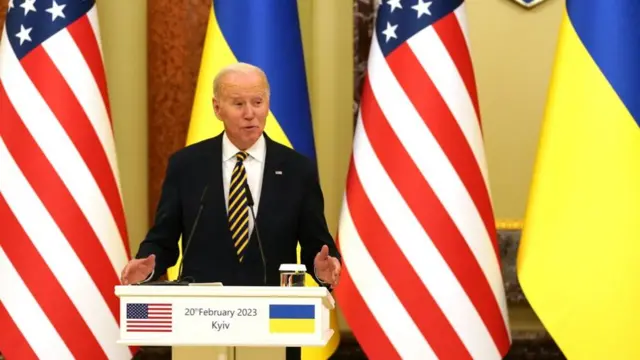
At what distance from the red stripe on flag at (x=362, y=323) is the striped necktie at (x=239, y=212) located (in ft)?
3.91

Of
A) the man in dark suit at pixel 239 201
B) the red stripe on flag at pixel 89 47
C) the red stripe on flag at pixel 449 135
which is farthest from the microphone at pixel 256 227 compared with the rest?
the red stripe on flag at pixel 89 47

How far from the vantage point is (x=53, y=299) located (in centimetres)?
323

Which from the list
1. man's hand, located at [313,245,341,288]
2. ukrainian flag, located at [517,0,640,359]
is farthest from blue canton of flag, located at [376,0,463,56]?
man's hand, located at [313,245,341,288]

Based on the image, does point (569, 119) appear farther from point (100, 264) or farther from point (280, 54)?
point (100, 264)

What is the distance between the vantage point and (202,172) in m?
2.16

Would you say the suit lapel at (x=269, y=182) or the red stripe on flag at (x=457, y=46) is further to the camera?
the red stripe on flag at (x=457, y=46)

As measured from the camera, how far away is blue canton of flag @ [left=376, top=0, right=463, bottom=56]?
332cm

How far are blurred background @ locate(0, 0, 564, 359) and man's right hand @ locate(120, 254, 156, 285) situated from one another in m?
1.99

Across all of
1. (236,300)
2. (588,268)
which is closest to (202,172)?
(236,300)

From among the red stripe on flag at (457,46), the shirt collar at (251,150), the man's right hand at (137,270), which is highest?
the red stripe on flag at (457,46)

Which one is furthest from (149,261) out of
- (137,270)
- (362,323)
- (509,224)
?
(509,224)

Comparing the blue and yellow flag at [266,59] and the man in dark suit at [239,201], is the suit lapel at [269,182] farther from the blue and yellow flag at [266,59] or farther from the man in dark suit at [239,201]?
the blue and yellow flag at [266,59]

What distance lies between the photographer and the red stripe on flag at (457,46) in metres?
3.29

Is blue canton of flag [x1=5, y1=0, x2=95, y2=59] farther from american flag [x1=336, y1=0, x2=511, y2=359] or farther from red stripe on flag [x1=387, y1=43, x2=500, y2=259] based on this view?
red stripe on flag [x1=387, y1=43, x2=500, y2=259]
